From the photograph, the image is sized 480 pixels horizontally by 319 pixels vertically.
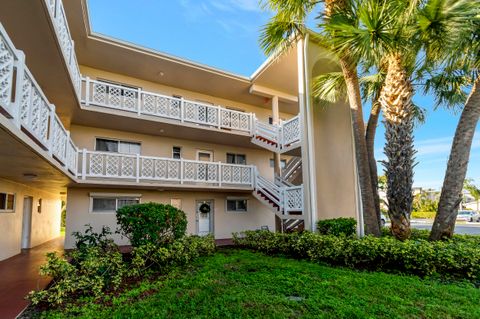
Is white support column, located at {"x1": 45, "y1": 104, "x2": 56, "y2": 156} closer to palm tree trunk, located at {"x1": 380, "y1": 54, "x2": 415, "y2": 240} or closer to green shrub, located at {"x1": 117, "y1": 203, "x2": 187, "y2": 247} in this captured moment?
green shrub, located at {"x1": 117, "y1": 203, "x2": 187, "y2": 247}

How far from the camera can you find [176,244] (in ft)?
27.1

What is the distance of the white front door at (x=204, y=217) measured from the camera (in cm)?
1523

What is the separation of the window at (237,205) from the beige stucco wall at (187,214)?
0.23 meters

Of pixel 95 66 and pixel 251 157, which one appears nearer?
pixel 95 66

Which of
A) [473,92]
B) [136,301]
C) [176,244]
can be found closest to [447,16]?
[473,92]

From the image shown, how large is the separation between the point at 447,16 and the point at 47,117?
1081cm

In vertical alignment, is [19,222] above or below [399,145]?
below

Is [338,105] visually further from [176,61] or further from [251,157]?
[176,61]

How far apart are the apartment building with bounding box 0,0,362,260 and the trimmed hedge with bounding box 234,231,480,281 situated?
1.62 meters

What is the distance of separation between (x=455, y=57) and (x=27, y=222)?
1862 cm

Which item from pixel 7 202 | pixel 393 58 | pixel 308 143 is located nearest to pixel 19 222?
pixel 7 202

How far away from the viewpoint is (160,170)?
1295 cm

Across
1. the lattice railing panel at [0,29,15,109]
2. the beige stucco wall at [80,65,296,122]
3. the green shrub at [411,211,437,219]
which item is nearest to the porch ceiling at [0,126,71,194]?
the lattice railing panel at [0,29,15,109]

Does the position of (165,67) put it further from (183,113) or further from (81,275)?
(81,275)
